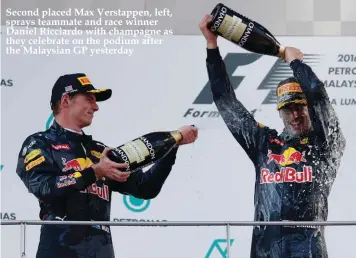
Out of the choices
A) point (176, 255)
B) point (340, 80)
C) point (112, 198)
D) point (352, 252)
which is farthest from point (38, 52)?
point (352, 252)

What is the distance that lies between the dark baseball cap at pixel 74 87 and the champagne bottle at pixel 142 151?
0.35 m

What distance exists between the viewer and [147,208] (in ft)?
17.5

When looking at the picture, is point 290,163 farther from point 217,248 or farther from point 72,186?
point 72,186

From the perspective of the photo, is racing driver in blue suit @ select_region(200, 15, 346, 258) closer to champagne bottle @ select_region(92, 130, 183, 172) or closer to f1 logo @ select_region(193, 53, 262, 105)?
f1 logo @ select_region(193, 53, 262, 105)

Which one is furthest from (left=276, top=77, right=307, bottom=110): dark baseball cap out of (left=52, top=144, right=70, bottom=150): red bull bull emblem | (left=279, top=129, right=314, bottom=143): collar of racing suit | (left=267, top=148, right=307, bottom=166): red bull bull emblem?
(left=52, top=144, right=70, bottom=150): red bull bull emblem

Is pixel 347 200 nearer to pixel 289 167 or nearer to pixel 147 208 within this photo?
pixel 289 167

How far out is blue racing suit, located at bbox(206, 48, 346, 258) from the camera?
17.0 feet

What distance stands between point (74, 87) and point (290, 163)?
1.30 m

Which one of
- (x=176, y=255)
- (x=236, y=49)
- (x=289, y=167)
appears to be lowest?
(x=176, y=255)

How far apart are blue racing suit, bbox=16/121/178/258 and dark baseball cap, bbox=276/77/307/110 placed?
0.67 metres

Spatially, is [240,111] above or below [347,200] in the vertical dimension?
above

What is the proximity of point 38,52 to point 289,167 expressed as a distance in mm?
1579

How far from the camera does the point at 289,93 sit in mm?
5336

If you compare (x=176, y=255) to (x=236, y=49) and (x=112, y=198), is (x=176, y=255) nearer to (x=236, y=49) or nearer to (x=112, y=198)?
(x=112, y=198)
